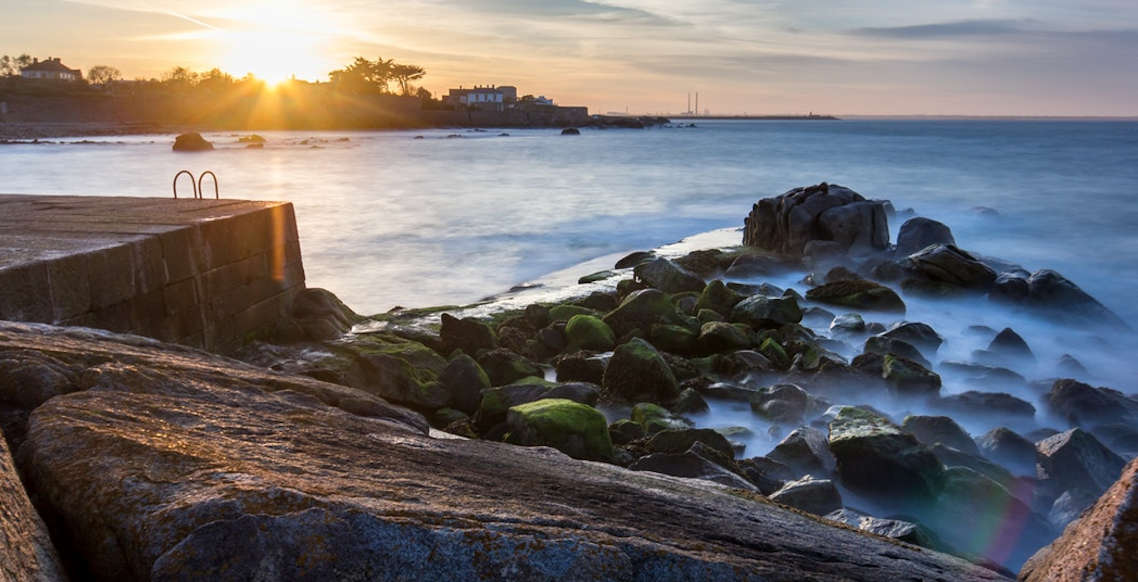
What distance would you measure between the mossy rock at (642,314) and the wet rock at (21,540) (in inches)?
245

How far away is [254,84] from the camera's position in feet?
322

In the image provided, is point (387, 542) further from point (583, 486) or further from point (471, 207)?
point (471, 207)

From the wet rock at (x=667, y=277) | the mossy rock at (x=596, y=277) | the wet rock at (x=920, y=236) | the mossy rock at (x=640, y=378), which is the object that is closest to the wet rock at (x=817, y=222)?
the wet rock at (x=920, y=236)

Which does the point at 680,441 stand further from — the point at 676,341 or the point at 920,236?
the point at 920,236

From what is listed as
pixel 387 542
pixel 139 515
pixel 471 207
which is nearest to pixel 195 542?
pixel 139 515

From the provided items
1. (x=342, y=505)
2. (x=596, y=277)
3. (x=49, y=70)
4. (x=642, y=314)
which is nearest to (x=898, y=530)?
(x=342, y=505)

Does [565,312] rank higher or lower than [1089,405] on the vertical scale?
higher

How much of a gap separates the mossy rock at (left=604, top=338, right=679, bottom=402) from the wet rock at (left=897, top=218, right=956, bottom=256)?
7.99m

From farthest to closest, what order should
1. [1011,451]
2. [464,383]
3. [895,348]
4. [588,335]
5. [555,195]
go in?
[555,195], [895,348], [588,335], [464,383], [1011,451]

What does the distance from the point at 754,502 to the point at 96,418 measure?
2.10m

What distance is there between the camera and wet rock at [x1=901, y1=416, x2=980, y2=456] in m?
5.56

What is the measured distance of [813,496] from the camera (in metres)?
4.51

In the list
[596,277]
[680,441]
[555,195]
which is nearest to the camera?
[680,441]

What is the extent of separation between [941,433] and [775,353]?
1.92 metres
